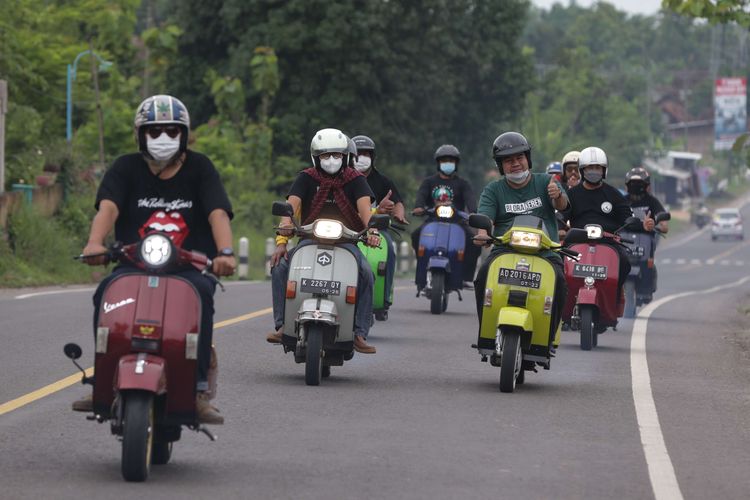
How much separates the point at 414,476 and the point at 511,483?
48 centimetres

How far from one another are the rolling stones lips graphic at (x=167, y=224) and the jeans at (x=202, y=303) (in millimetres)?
295

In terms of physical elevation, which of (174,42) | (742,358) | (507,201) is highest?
(174,42)

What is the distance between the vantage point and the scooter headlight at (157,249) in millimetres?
7871

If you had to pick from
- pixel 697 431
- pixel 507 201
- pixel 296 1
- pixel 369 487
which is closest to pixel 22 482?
pixel 369 487

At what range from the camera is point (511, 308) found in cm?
1200

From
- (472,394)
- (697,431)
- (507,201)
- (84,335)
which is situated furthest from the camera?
(84,335)

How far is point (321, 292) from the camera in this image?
1202cm

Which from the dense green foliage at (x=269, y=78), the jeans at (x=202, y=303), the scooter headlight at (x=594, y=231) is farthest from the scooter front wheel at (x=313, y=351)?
the dense green foliage at (x=269, y=78)

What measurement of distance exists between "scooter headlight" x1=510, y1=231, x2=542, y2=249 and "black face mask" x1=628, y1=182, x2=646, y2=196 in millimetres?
8228

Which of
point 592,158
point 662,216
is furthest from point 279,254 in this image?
point 662,216

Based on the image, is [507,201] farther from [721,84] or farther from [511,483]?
[721,84]

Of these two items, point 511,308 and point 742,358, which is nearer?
point 511,308

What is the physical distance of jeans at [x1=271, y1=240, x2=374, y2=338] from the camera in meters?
12.2

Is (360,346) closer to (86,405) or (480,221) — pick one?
(480,221)
